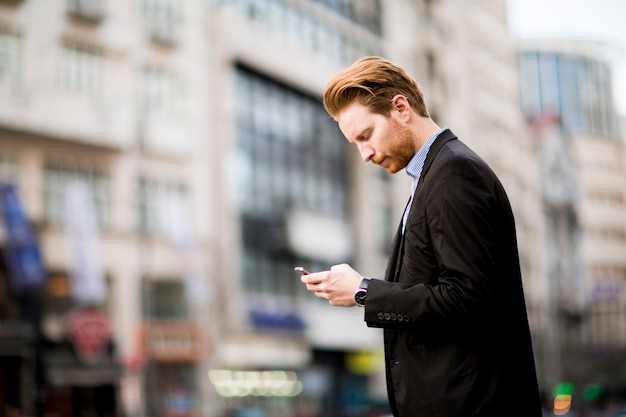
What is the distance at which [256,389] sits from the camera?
142 feet

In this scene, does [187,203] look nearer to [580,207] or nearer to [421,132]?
[421,132]

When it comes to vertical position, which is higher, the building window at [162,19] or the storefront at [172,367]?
the building window at [162,19]

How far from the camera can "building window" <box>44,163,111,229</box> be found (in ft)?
110

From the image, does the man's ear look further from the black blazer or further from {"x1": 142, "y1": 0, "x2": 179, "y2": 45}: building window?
{"x1": 142, "y1": 0, "x2": 179, "y2": 45}: building window

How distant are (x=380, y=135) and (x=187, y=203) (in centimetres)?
3702

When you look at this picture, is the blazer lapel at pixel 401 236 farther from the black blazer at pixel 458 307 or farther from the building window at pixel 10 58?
the building window at pixel 10 58

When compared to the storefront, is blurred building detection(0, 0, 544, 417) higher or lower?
higher

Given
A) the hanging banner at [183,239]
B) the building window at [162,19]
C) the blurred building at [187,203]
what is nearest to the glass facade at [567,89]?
the blurred building at [187,203]

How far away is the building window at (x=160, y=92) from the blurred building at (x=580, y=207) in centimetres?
4718

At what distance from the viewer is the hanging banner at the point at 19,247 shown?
3116 centimetres

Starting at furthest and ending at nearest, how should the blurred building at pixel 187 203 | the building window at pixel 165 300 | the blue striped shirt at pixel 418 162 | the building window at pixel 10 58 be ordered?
the building window at pixel 165 300, the building window at pixel 10 58, the blurred building at pixel 187 203, the blue striped shirt at pixel 418 162

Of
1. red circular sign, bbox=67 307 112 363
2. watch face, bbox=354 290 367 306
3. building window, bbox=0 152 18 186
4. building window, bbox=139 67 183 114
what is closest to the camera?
watch face, bbox=354 290 367 306

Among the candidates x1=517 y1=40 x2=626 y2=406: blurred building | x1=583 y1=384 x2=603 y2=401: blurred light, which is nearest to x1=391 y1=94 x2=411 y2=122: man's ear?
x1=583 y1=384 x2=603 y2=401: blurred light

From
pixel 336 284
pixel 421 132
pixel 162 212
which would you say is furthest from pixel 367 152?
pixel 162 212
